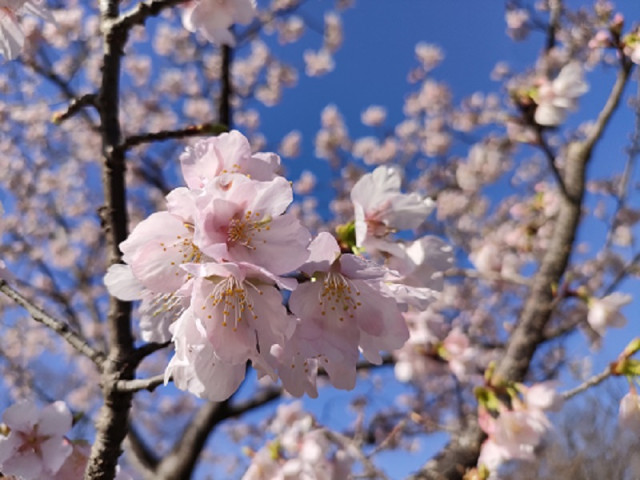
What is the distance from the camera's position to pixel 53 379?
9578 millimetres

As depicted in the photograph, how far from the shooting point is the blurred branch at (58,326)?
116cm

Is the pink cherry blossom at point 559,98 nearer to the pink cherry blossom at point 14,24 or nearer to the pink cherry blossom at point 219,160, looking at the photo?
the pink cherry blossom at point 219,160

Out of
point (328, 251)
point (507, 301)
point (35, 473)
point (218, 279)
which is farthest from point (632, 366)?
point (507, 301)

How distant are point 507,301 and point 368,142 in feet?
13.8

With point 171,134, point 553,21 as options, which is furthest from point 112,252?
point 553,21

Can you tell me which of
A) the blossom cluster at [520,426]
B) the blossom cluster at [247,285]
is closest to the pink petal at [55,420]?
the blossom cluster at [247,285]

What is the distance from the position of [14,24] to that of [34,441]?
1.15 m

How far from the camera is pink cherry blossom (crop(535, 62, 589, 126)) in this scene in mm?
2836

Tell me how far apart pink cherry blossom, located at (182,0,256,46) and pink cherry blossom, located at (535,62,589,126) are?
185 cm

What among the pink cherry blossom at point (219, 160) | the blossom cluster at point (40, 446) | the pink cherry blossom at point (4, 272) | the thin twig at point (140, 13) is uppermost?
the thin twig at point (140, 13)

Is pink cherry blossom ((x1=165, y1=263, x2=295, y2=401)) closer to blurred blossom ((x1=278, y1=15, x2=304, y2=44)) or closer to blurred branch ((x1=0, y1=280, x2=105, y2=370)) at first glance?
blurred branch ((x1=0, y1=280, x2=105, y2=370))

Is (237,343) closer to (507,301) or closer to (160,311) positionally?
(160,311)

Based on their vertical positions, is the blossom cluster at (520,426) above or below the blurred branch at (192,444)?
above

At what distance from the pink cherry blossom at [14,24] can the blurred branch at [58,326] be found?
0.69 meters
